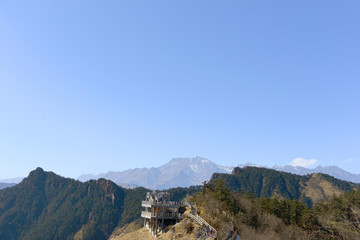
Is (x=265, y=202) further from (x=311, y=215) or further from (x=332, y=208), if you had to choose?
(x=332, y=208)

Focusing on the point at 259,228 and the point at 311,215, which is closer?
the point at 259,228

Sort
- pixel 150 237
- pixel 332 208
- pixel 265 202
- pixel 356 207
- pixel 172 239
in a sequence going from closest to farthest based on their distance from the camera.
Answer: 1. pixel 172 239
2. pixel 150 237
3. pixel 265 202
4. pixel 356 207
5. pixel 332 208

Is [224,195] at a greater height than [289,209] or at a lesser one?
greater

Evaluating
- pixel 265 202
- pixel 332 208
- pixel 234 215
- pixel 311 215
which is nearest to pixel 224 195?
pixel 234 215

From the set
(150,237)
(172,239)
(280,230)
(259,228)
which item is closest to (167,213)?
(150,237)

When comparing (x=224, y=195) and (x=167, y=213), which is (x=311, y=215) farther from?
(x=167, y=213)

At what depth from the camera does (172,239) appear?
55.1 metres

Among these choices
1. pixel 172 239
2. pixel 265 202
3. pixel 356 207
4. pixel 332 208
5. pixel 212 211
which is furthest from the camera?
pixel 332 208

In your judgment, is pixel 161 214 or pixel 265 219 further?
pixel 161 214

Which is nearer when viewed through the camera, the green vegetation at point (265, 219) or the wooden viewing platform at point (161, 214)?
the green vegetation at point (265, 219)

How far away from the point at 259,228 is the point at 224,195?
12302 mm

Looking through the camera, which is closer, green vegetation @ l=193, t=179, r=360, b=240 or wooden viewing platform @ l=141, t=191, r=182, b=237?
green vegetation @ l=193, t=179, r=360, b=240

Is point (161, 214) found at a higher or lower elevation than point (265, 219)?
higher

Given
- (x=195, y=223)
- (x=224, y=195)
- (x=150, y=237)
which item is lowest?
(x=150, y=237)
